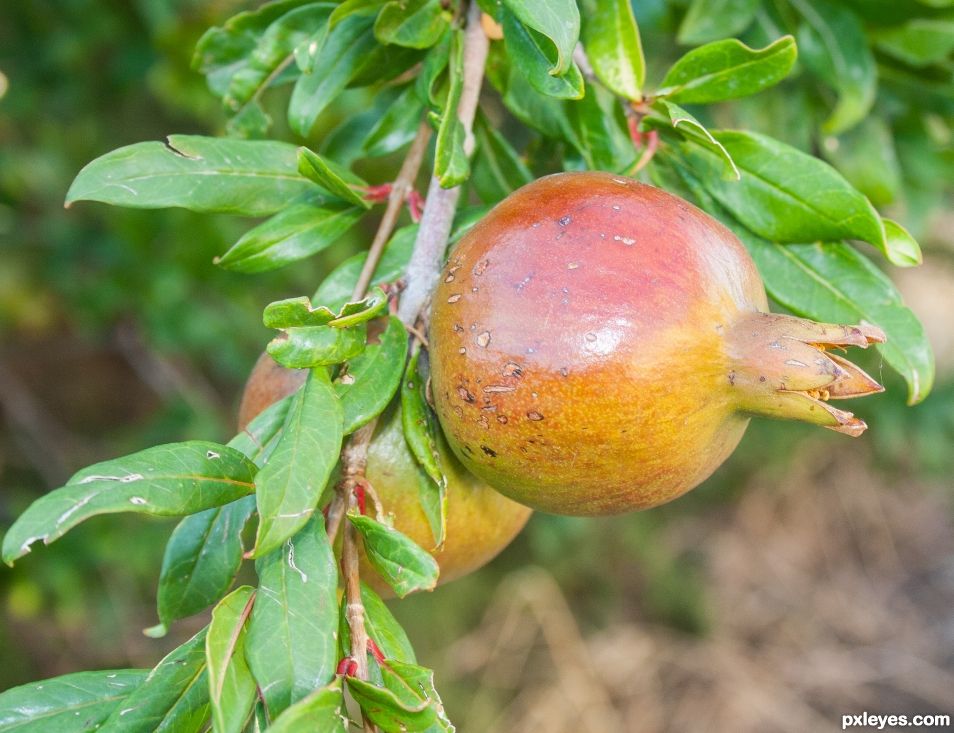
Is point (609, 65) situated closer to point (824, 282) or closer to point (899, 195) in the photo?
point (824, 282)

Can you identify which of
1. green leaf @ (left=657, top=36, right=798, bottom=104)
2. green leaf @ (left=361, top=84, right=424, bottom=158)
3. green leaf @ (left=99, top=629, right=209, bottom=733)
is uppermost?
green leaf @ (left=361, top=84, right=424, bottom=158)

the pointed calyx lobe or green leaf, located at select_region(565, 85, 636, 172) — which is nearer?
the pointed calyx lobe

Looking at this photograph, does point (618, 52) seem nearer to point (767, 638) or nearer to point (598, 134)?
point (598, 134)

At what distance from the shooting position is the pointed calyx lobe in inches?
34.8

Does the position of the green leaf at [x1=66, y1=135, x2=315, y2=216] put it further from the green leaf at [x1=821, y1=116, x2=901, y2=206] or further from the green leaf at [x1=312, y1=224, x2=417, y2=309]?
the green leaf at [x1=821, y1=116, x2=901, y2=206]

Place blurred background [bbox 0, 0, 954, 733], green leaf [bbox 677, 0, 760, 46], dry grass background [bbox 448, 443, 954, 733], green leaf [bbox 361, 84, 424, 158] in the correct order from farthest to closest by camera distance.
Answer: dry grass background [bbox 448, 443, 954, 733]
blurred background [bbox 0, 0, 954, 733]
green leaf [bbox 677, 0, 760, 46]
green leaf [bbox 361, 84, 424, 158]

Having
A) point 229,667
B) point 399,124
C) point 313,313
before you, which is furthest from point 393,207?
point 229,667

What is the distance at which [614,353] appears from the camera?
865 mm

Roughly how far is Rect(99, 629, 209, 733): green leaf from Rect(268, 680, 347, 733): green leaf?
0.60 feet

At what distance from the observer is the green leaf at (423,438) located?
99cm

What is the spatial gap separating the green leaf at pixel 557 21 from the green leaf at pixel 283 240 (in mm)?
409

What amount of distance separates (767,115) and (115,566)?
2.46 metres

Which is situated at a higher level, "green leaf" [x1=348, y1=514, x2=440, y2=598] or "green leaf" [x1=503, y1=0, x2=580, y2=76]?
"green leaf" [x1=503, y1=0, x2=580, y2=76]

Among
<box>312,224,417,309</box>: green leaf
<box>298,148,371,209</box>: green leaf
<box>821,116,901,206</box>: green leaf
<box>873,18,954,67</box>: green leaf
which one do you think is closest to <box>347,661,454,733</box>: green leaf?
<box>312,224,417,309</box>: green leaf
